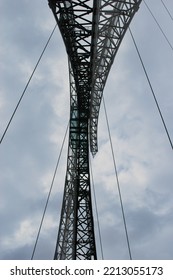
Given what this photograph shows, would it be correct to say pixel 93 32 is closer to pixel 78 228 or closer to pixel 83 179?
pixel 83 179

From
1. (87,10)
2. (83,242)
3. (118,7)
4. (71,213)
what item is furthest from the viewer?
(71,213)

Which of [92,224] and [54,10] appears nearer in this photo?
[54,10]

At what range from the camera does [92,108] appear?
30.4 m

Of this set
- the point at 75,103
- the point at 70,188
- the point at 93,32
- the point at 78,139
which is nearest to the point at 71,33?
the point at 93,32

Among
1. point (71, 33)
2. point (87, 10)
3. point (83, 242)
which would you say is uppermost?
point (71, 33)

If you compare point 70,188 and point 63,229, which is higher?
point 70,188

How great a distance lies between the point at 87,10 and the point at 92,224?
1823cm

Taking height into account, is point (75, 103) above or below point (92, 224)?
above

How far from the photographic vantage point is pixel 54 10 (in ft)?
59.3

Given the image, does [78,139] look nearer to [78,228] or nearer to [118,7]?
[78,228]

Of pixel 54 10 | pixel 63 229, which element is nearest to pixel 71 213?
pixel 63 229

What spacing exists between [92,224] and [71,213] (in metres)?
2.62

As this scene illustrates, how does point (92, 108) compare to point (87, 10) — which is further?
point (92, 108)

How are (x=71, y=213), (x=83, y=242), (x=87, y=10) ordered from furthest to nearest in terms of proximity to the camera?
(x=71, y=213) < (x=83, y=242) < (x=87, y=10)
